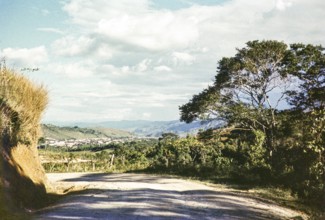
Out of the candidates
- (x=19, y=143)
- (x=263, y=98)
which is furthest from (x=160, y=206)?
(x=263, y=98)

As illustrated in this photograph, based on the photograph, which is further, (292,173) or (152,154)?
(152,154)

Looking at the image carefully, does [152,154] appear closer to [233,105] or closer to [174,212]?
[233,105]

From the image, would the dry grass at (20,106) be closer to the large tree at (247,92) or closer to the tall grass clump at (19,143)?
→ the tall grass clump at (19,143)

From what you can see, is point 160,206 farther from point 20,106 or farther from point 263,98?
point 263,98

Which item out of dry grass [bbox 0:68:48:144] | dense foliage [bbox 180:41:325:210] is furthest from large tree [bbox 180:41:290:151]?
dry grass [bbox 0:68:48:144]

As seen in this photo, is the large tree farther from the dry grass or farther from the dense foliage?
the dry grass

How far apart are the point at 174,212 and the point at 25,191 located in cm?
520

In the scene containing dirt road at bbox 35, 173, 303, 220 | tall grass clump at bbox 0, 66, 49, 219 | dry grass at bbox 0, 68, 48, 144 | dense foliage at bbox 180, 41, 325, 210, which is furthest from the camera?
dense foliage at bbox 180, 41, 325, 210

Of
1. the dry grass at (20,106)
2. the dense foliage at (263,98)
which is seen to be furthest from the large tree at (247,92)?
the dry grass at (20,106)

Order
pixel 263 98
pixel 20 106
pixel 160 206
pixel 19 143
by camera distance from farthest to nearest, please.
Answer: pixel 263 98 < pixel 19 143 < pixel 160 206 < pixel 20 106

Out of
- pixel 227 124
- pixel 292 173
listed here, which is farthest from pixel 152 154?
pixel 292 173

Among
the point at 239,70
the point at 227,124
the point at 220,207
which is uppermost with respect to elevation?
the point at 239,70

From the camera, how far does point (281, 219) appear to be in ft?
43.5

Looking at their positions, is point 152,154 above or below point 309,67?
below
